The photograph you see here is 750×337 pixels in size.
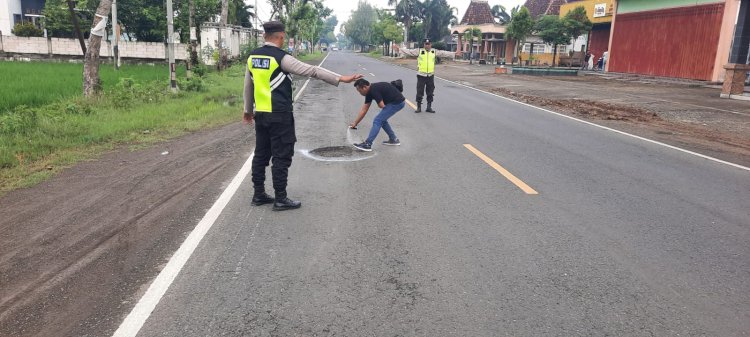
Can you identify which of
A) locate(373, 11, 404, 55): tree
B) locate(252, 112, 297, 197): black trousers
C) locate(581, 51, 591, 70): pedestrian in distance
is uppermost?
locate(373, 11, 404, 55): tree

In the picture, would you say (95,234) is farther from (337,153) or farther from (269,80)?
(337,153)

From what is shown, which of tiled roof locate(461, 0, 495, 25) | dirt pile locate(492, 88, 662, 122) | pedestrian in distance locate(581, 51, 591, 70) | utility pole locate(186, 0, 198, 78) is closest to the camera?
dirt pile locate(492, 88, 662, 122)

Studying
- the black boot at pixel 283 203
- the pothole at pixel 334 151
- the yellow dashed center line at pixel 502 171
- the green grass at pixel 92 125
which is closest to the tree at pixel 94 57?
the green grass at pixel 92 125

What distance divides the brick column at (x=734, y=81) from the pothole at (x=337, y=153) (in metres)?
16.6

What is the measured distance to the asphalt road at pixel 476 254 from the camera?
3342 mm

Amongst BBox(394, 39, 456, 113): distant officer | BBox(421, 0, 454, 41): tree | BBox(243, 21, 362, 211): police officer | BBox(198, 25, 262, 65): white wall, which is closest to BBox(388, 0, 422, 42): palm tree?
BBox(421, 0, 454, 41): tree

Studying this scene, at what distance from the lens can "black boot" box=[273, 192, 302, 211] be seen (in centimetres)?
552

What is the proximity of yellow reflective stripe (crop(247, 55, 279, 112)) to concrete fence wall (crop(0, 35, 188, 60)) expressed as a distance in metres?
31.3

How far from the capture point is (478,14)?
64875 mm

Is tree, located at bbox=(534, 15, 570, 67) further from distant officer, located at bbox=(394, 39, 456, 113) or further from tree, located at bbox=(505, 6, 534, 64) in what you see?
distant officer, located at bbox=(394, 39, 456, 113)

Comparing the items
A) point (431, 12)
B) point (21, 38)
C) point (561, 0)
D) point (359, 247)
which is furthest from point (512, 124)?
point (431, 12)

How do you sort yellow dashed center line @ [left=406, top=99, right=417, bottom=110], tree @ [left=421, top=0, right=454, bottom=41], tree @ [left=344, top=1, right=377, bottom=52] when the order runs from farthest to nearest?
1. tree @ [left=344, top=1, right=377, bottom=52]
2. tree @ [left=421, top=0, right=454, bottom=41]
3. yellow dashed center line @ [left=406, top=99, right=417, bottom=110]

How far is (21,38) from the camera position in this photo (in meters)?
32.8

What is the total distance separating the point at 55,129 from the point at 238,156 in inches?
138
